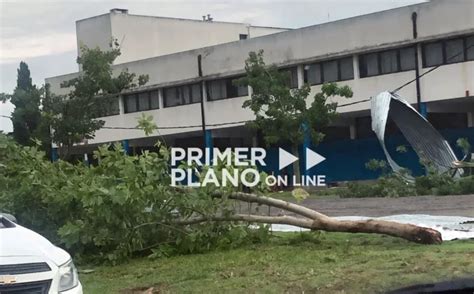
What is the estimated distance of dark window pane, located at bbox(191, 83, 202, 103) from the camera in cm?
4292

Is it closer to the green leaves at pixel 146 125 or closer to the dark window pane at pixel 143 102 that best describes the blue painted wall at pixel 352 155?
the dark window pane at pixel 143 102

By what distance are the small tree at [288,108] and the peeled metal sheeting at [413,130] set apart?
5.09 metres

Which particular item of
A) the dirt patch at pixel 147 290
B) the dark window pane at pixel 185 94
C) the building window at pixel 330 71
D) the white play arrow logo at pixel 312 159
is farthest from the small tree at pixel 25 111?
the dirt patch at pixel 147 290

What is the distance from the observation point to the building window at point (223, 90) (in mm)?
41375

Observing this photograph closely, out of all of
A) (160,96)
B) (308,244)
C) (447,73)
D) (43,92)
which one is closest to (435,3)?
(447,73)

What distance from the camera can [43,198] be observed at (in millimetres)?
10445

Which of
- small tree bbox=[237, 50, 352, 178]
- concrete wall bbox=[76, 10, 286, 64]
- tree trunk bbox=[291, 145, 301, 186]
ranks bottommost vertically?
tree trunk bbox=[291, 145, 301, 186]

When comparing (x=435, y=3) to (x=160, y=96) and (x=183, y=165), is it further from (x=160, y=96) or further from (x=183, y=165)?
(x=183, y=165)

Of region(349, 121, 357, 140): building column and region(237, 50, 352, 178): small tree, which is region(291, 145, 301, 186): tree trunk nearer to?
region(237, 50, 352, 178): small tree

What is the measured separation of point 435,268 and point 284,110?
25.9 meters

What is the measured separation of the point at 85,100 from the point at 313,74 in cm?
1143

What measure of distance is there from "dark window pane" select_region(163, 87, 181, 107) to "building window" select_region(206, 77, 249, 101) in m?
2.36

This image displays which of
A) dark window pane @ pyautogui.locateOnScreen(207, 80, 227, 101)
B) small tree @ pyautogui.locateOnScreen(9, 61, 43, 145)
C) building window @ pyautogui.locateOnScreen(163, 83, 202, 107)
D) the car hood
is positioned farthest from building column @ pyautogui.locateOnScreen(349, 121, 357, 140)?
the car hood

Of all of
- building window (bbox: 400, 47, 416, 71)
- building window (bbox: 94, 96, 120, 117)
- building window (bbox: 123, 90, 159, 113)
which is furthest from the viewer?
building window (bbox: 123, 90, 159, 113)
